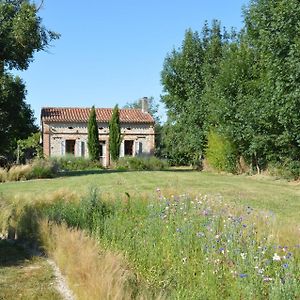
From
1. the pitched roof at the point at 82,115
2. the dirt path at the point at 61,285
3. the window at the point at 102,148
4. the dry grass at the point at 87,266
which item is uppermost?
the pitched roof at the point at 82,115

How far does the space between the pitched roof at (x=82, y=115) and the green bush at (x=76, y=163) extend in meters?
7.56

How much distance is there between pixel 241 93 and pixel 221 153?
15.2ft

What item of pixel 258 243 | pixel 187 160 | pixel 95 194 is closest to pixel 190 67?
pixel 187 160

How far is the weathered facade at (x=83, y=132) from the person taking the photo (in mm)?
41062

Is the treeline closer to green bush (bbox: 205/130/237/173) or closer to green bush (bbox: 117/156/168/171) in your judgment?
green bush (bbox: 205/130/237/173)

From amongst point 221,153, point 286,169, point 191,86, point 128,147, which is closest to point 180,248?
point 286,169

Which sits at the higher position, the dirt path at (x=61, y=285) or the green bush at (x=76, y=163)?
the green bush at (x=76, y=163)

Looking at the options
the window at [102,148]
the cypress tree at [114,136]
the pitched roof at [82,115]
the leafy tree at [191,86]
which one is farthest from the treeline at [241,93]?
the pitched roof at [82,115]

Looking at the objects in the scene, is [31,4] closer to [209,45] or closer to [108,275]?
[108,275]

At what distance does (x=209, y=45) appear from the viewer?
31.7 metres

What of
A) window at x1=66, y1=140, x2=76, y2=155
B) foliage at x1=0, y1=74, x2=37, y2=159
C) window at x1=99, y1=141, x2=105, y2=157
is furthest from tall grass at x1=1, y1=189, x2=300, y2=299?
window at x1=66, y1=140, x2=76, y2=155

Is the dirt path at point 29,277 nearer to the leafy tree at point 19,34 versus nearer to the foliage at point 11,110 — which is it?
the leafy tree at point 19,34

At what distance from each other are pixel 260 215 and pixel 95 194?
8.89 feet

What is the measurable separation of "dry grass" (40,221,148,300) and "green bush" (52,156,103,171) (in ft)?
89.1
